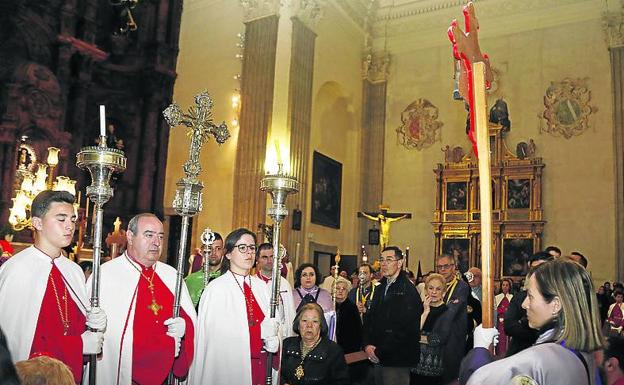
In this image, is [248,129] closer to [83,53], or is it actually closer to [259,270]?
[83,53]

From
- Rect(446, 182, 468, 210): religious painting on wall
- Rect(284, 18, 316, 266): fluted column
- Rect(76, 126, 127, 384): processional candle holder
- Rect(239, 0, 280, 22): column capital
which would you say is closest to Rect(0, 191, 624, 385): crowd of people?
Rect(76, 126, 127, 384): processional candle holder

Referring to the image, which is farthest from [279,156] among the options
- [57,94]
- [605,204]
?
[605,204]

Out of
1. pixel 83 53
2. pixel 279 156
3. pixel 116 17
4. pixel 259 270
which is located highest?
pixel 116 17

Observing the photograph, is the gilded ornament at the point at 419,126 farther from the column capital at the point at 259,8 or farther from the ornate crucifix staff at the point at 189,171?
the ornate crucifix staff at the point at 189,171

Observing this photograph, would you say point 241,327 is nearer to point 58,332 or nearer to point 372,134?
point 58,332

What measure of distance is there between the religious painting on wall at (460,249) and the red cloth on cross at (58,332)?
15.5 meters

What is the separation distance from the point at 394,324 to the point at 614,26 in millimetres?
14591

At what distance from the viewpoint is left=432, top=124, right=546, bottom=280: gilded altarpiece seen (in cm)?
1736

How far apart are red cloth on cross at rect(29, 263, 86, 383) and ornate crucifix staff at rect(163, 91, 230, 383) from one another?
618 mm

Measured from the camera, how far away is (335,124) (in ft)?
66.5

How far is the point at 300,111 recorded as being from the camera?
16766 mm

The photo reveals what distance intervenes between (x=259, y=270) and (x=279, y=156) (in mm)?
2138

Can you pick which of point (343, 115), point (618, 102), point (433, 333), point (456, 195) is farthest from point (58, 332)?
point (343, 115)

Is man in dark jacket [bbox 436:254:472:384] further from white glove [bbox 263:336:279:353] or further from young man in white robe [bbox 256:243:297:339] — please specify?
white glove [bbox 263:336:279:353]
